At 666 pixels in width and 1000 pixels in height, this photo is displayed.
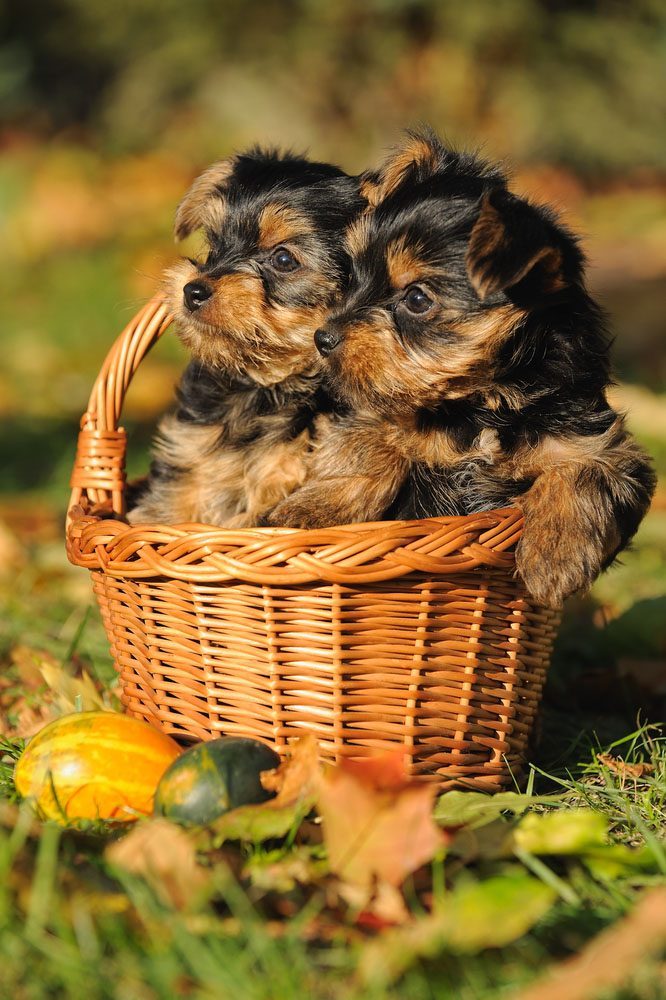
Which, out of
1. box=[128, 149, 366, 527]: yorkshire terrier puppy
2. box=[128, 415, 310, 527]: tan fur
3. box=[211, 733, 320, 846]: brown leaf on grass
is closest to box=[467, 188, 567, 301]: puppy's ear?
box=[128, 149, 366, 527]: yorkshire terrier puppy

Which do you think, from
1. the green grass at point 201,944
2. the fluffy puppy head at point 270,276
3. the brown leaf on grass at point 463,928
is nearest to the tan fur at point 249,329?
the fluffy puppy head at point 270,276

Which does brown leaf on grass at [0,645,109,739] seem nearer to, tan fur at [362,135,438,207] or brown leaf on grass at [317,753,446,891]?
brown leaf on grass at [317,753,446,891]

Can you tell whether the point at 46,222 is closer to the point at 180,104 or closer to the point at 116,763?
the point at 180,104

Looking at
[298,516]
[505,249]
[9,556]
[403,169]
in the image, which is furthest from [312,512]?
[9,556]

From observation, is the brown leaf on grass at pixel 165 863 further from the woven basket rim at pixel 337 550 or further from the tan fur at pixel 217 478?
the tan fur at pixel 217 478

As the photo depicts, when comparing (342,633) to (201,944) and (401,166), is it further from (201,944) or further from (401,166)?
(401,166)
